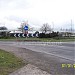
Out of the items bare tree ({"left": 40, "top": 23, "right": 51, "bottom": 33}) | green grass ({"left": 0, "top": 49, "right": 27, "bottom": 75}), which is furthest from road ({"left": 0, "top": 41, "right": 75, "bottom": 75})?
bare tree ({"left": 40, "top": 23, "right": 51, "bottom": 33})

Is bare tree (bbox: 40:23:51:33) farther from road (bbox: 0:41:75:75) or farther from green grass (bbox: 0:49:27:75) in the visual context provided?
green grass (bbox: 0:49:27:75)

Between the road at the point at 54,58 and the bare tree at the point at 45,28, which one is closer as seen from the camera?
the road at the point at 54,58

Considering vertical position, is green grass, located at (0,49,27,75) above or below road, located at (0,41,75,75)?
above

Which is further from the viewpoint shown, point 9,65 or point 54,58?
point 54,58

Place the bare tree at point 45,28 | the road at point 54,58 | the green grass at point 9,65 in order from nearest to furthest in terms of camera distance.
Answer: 1. the green grass at point 9,65
2. the road at point 54,58
3. the bare tree at point 45,28

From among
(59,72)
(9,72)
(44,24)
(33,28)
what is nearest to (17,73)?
(9,72)

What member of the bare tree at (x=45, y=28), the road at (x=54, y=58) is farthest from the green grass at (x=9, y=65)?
the bare tree at (x=45, y=28)

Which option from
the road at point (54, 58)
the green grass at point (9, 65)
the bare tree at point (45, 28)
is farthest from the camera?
the bare tree at point (45, 28)

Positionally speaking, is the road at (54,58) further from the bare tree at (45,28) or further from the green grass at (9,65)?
the bare tree at (45,28)

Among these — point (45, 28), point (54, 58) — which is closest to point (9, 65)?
point (54, 58)

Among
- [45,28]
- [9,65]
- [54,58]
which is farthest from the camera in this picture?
[45,28]

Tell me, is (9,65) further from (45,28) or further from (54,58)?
(45,28)

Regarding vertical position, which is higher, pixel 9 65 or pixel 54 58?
pixel 9 65

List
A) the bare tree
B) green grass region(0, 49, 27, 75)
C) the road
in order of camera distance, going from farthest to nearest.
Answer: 1. the bare tree
2. the road
3. green grass region(0, 49, 27, 75)
